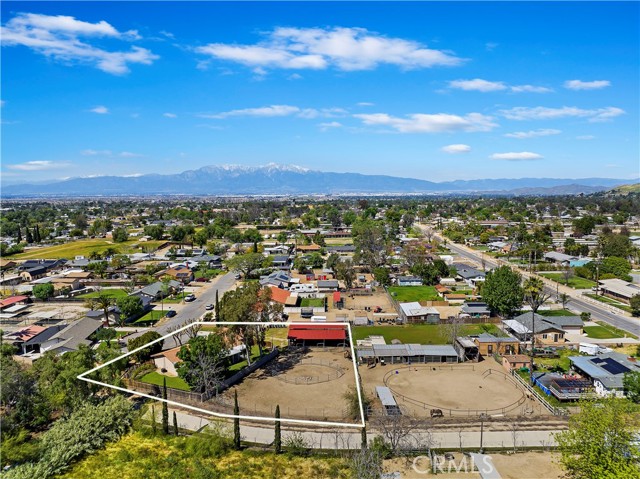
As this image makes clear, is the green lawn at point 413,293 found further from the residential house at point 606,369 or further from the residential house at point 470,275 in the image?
the residential house at point 606,369

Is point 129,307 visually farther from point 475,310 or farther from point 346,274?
point 475,310

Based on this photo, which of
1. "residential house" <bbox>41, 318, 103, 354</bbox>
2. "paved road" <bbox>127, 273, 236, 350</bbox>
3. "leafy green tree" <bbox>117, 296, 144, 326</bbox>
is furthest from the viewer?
"leafy green tree" <bbox>117, 296, 144, 326</bbox>

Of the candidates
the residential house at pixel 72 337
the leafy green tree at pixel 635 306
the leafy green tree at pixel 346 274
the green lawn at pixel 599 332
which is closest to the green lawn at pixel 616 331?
the green lawn at pixel 599 332

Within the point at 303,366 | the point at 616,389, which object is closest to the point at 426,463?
the point at 303,366

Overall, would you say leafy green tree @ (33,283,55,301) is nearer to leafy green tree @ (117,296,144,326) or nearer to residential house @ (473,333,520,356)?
leafy green tree @ (117,296,144,326)

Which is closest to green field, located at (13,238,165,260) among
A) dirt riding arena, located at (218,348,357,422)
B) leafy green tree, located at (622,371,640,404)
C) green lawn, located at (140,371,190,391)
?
green lawn, located at (140,371,190,391)

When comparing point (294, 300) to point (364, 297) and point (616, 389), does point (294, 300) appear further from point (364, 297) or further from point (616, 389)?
point (616, 389)

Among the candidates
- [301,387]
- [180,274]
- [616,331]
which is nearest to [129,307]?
[180,274]
